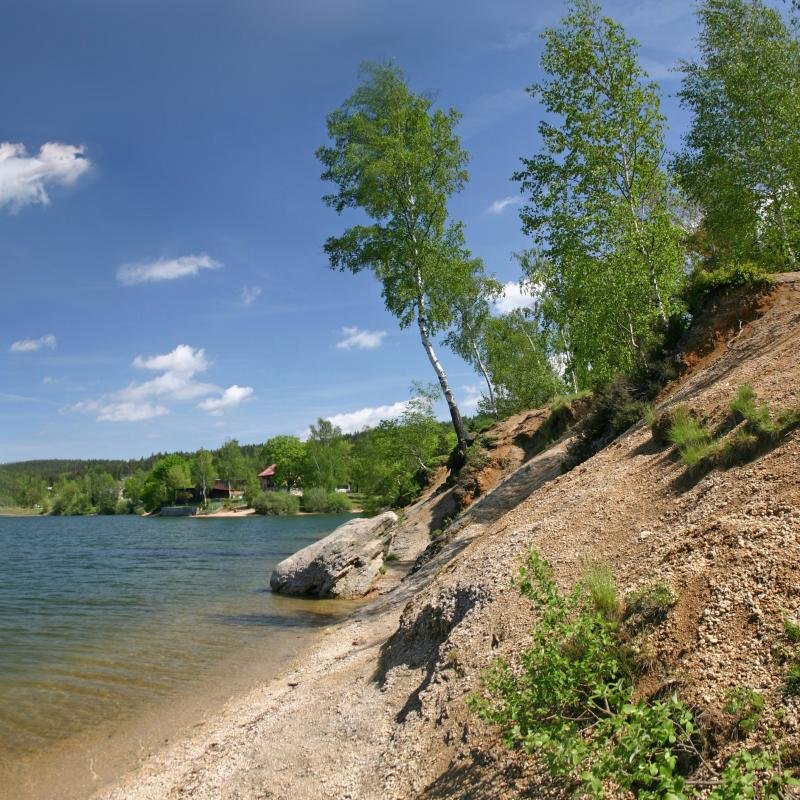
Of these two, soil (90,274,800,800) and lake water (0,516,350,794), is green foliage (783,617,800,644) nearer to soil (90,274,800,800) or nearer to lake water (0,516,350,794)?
soil (90,274,800,800)

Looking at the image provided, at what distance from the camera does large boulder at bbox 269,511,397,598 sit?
70.2ft

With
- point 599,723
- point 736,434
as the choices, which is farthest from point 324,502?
point 599,723

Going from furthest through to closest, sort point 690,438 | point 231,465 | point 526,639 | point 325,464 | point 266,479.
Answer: point 266,479
point 231,465
point 325,464
point 690,438
point 526,639

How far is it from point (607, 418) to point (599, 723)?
41.6 ft

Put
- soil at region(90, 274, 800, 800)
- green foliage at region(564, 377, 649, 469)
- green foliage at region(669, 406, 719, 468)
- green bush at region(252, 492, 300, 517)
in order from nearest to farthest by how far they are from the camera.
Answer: soil at region(90, 274, 800, 800), green foliage at region(669, 406, 719, 468), green foliage at region(564, 377, 649, 469), green bush at region(252, 492, 300, 517)

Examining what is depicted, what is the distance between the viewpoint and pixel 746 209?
23.2 metres

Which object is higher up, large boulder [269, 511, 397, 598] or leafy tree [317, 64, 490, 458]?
leafy tree [317, 64, 490, 458]

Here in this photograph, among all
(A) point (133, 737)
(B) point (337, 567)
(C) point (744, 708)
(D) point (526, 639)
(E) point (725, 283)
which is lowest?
(A) point (133, 737)

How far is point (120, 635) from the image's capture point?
54.0 feet

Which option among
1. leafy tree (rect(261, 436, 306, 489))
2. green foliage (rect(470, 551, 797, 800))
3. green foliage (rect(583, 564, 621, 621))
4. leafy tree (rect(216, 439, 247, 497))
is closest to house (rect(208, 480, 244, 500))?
leafy tree (rect(216, 439, 247, 497))

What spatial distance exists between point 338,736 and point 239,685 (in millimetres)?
5484

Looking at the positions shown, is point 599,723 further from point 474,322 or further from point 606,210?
point 474,322

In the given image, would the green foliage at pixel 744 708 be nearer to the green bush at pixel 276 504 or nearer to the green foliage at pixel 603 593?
the green foliage at pixel 603 593

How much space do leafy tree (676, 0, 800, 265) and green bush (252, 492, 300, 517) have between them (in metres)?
87.4
